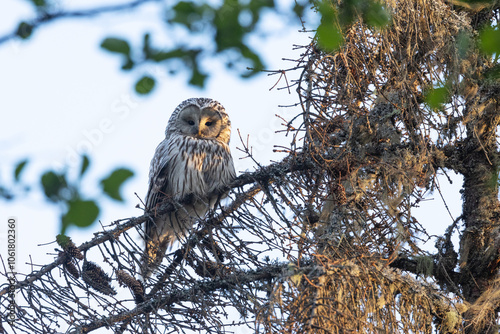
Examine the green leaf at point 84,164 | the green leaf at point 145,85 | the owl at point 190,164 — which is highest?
the owl at point 190,164

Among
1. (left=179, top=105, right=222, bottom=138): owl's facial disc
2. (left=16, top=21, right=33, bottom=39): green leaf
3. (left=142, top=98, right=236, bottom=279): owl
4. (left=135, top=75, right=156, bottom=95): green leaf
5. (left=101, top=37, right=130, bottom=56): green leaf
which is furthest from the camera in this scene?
(left=179, top=105, right=222, bottom=138): owl's facial disc

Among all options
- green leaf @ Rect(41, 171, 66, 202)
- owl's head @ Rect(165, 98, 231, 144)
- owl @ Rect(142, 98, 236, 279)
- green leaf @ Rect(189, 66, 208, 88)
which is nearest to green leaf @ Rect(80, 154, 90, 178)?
green leaf @ Rect(41, 171, 66, 202)

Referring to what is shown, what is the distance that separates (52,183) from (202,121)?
5.00 metres

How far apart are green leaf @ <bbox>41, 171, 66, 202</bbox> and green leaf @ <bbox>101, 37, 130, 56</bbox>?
13.7 inches

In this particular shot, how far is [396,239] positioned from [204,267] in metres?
1.23

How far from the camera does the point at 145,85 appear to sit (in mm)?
1620

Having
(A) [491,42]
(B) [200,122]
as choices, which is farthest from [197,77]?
(B) [200,122]

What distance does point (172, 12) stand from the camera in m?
1.48

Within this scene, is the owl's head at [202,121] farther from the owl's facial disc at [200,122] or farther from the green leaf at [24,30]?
the green leaf at [24,30]

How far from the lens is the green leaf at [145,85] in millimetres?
1615

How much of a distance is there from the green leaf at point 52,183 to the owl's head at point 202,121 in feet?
15.8

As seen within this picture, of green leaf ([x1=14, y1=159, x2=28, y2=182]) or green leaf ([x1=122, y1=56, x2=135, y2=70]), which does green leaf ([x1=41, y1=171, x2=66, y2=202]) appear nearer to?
green leaf ([x1=14, y1=159, x2=28, y2=182])

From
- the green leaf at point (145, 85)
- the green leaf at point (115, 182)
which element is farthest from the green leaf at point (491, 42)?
the green leaf at point (115, 182)

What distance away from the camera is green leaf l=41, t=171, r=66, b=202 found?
1311 millimetres
